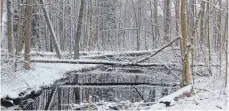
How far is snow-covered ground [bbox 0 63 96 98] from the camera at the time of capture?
12.9 m

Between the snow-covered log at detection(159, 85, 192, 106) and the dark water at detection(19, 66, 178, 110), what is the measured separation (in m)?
1.50

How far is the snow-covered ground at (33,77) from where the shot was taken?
12885 mm

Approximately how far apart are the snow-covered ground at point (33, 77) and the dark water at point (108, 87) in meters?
0.50

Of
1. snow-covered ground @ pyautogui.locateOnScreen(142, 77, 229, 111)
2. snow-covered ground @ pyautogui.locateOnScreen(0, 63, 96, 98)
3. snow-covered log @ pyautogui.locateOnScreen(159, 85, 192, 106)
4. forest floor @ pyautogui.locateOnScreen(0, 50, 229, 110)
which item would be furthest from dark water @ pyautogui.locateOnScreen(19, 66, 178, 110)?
snow-covered ground @ pyautogui.locateOnScreen(142, 77, 229, 111)

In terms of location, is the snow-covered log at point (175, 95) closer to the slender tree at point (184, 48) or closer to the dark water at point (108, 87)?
the slender tree at point (184, 48)

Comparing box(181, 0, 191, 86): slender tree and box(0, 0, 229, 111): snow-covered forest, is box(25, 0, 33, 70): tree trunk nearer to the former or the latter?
box(0, 0, 229, 111): snow-covered forest

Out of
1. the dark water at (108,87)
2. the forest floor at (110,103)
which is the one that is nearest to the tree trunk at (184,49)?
the forest floor at (110,103)

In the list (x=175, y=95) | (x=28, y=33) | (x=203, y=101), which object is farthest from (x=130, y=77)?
(x=203, y=101)

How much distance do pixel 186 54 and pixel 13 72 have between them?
320 inches

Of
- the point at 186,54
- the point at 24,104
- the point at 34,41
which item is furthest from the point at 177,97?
the point at 34,41

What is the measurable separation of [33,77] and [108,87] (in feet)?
11.6

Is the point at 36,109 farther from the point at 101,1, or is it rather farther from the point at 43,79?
the point at 101,1

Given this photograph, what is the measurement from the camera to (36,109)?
10.6 m

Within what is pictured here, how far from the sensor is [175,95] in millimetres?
10242
